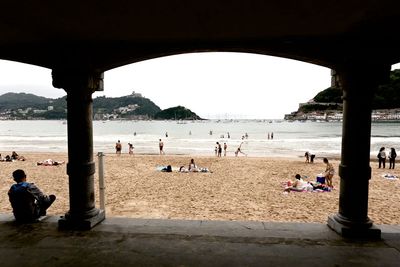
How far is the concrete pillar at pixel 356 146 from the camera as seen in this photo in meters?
5.03

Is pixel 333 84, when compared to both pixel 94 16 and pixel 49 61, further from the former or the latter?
pixel 49 61

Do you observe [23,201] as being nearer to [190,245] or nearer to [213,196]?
[190,245]

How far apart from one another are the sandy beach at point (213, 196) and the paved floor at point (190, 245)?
3298 mm

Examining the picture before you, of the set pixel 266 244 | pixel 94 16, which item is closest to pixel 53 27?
pixel 94 16

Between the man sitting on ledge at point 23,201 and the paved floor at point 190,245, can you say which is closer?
the paved floor at point 190,245

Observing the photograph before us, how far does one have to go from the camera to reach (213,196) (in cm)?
1143

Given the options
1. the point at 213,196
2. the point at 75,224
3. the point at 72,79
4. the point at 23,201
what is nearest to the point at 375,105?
the point at 213,196

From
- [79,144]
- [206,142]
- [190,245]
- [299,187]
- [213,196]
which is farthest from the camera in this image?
[206,142]

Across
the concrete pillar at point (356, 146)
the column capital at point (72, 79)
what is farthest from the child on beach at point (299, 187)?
the column capital at point (72, 79)

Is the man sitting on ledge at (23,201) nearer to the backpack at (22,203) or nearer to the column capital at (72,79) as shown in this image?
the backpack at (22,203)

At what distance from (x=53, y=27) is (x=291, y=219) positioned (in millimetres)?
7286

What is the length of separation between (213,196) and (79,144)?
6697 millimetres

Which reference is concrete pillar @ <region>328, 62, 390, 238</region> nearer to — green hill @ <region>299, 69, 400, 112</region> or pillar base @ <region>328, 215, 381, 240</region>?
pillar base @ <region>328, 215, 381, 240</region>

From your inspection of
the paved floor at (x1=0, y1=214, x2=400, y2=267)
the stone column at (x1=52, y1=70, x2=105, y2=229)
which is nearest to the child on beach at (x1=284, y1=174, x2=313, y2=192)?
the paved floor at (x1=0, y1=214, x2=400, y2=267)
